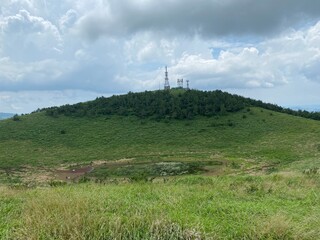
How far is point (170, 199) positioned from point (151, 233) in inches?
74.9

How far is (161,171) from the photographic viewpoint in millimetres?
43375

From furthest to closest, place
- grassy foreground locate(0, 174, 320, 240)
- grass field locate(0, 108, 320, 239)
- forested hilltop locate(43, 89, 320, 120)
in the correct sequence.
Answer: forested hilltop locate(43, 89, 320, 120) < grass field locate(0, 108, 320, 239) < grassy foreground locate(0, 174, 320, 240)

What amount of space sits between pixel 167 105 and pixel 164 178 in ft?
236

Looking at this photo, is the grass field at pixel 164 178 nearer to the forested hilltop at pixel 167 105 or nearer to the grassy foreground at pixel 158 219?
the grassy foreground at pixel 158 219

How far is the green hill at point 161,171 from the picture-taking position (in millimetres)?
6484

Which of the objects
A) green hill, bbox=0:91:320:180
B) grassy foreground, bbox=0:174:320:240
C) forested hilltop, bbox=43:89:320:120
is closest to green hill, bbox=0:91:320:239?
grassy foreground, bbox=0:174:320:240

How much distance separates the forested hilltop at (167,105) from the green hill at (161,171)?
14.7 inches

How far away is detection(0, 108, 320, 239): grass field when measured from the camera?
644cm

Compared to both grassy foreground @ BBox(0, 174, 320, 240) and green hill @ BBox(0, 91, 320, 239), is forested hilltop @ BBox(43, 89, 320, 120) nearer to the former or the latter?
green hill @ BBox(0, 91, 320, 239)

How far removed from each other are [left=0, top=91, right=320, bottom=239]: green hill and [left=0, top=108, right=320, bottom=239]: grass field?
0.03m

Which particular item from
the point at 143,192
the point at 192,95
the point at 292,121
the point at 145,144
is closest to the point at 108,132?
the point at 145,144

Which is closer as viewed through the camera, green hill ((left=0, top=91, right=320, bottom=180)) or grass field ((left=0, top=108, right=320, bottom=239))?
grass field ((left=0, top=108, right=320, bottom=239))

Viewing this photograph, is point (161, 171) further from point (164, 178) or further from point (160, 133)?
point (160, 133)

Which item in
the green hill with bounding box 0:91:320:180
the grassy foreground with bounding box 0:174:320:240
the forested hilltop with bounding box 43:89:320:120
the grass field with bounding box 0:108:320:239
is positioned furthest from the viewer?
the forested hilltop with bounding box 43:89:320:120
